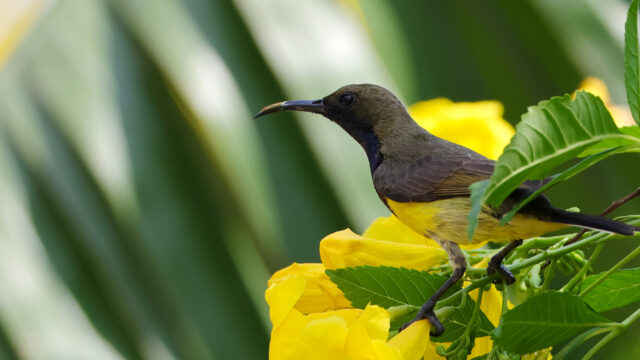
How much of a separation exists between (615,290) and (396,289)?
3.2 inches

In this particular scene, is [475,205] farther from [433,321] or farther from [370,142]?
[370,142]

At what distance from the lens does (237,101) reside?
1085 millimetres

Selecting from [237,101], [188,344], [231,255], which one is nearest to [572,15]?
[237,101]

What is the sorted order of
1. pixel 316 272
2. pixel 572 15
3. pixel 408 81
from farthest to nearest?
pixel 408 81
pixel 572 15
pixel 316 272

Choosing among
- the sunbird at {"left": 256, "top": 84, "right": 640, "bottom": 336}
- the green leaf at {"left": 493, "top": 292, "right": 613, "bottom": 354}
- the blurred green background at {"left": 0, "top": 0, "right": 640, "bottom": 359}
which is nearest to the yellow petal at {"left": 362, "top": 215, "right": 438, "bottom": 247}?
the sunbird at {"left": 256, "top": 84, "right": 640, "bottom": 336}

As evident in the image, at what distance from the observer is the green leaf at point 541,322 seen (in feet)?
0.66

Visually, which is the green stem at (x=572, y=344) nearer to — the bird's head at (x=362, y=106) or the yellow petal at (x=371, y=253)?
the yellow petal at (x=371, y=253)

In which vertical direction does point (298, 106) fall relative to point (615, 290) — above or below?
above

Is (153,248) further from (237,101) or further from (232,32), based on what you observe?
(232,32)

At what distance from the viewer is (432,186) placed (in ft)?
0.99

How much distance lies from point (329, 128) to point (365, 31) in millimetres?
202

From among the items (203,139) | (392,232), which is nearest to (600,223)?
(392,232)

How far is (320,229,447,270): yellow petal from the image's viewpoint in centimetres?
28

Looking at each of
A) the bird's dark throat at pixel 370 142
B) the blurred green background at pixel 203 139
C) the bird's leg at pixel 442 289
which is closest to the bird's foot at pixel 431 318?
the bird's leg at pixel 442 289
